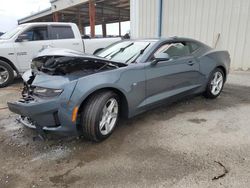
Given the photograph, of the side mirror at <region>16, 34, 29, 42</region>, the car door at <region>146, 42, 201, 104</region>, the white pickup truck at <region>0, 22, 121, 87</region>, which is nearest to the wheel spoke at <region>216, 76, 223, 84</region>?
the car door at <region>146, 42, 201, 104</region>

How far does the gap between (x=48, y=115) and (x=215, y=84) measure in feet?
12.1

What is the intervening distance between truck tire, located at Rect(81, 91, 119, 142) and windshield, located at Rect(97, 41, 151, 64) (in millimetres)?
792

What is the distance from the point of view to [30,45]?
698 centimetres

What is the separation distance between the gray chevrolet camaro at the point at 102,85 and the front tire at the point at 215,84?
1.96 ft

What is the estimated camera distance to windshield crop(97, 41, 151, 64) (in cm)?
382

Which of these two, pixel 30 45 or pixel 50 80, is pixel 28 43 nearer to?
pixel 30 45

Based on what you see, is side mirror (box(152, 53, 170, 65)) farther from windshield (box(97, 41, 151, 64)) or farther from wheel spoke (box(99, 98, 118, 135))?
wheel spoke (box(99, 98, 118, 135))

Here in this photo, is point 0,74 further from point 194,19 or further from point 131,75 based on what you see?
point 194,19

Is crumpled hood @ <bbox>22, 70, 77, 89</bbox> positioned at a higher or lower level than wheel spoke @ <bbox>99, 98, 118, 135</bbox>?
higher

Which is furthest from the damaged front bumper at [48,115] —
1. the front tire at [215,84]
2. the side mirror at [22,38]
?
the side mirror at [22,38]

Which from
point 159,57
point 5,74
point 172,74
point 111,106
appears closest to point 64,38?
point 5,74

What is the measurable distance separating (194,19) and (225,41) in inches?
57.2

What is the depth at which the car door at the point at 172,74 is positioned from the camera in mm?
3699

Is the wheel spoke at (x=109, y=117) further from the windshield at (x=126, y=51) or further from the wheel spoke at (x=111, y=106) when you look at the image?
the windshield at (x=126, y=51)
